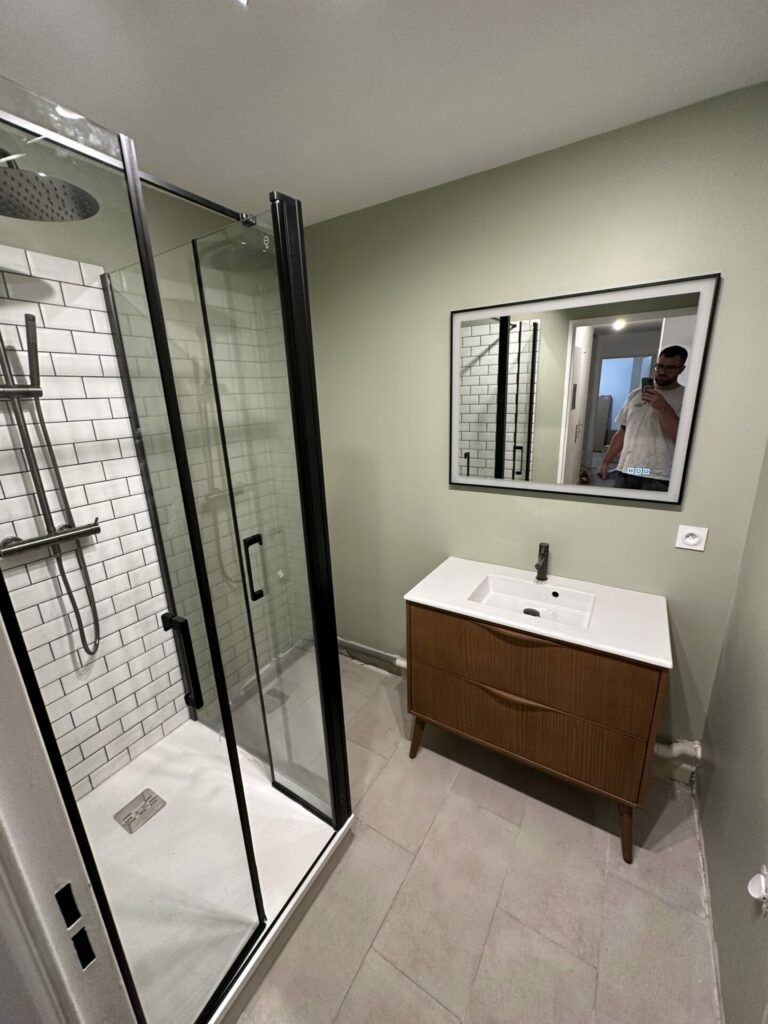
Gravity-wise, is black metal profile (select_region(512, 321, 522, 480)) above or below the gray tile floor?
above

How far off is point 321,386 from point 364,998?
7.77ft

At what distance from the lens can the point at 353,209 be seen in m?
1.90

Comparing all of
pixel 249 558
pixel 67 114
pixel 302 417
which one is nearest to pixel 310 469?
pixel 302 417

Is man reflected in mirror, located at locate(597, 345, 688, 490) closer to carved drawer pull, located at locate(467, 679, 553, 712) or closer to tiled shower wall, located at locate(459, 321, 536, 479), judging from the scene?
tiled shower wall, located at locate(459, 321, 536, 479)

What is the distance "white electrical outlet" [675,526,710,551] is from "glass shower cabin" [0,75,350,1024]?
1.33 meters

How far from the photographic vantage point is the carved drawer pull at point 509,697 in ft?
4.94

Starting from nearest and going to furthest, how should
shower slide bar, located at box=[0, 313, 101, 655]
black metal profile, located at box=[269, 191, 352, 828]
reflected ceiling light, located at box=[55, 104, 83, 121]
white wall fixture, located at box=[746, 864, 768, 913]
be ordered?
reflected ceiling light, located at box=[55, 104, 83, 121] < white wall fixture, located at box=[746, 864, 768, 913] < black metal profile, located at box=[269, 191, 352, 828] < shower slide bar, located at box=[0, 313, 101, 655]

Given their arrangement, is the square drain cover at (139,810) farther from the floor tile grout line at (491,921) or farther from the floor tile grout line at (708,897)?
the floor tile grout line at (708,897)

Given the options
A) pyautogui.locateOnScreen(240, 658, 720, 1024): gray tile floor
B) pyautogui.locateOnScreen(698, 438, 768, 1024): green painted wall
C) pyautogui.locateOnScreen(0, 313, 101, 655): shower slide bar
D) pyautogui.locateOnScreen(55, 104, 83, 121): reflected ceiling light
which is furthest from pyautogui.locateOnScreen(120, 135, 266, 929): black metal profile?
pyautogui.locateOnScreen(698, 438, 768, 1024): green painted wall

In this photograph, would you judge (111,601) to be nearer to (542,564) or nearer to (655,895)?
(542,564)

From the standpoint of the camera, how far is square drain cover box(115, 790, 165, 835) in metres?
1.50

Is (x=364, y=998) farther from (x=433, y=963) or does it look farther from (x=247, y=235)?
(x=247, y=235)

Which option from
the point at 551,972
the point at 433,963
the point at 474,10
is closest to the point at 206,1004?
the point at 433,963

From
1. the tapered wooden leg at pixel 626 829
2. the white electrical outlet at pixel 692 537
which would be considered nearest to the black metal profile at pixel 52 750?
the tapered wooden leg at pixel 626 829
